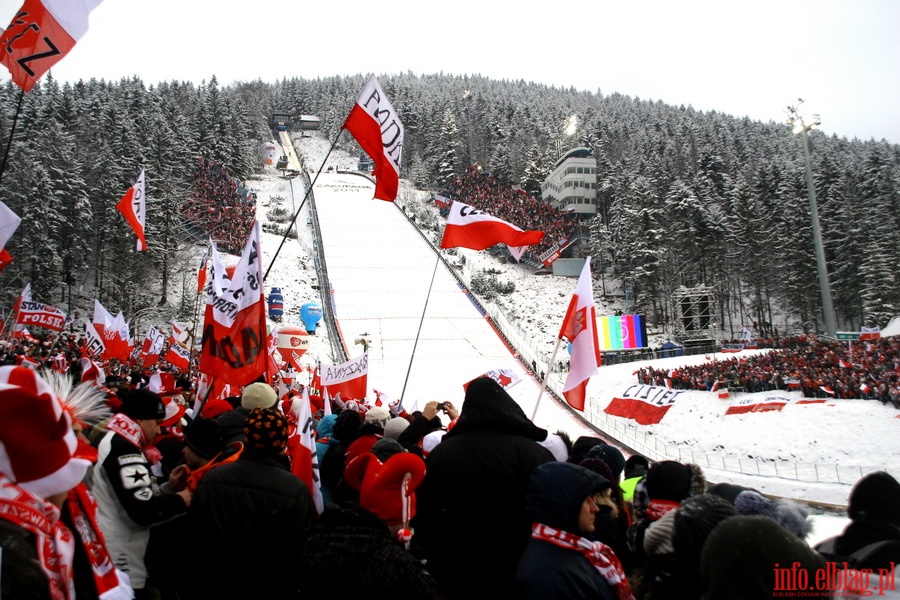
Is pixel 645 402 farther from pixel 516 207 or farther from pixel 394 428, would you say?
pixel 516 207

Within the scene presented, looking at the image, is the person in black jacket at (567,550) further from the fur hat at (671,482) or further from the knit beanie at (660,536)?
the fur hat at (671,482)

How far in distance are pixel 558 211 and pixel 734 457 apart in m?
43.6

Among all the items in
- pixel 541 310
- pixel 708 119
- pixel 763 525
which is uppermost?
pixel 708 119

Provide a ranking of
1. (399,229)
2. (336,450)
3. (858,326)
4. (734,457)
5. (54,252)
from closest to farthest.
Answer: (336,450) → (734,457) → (54,252) → (858,326) → (399,229)

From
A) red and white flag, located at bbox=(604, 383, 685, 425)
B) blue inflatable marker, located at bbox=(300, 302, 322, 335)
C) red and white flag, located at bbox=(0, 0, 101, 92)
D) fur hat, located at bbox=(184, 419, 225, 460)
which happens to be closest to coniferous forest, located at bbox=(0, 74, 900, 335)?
blue inflatable marker, located at bbox=(300, 302, 322, 335)

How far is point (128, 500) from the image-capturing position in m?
2.73

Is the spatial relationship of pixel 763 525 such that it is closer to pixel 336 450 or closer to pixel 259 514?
pixel 259 514

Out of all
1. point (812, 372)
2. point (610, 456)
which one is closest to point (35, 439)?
point (610, 456)

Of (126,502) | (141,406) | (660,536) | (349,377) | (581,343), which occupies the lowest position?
(660,536)

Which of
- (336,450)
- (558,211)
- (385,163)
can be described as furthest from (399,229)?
(336,450)

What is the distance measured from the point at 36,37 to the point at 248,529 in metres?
6.31

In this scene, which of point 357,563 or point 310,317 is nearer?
point 357,563

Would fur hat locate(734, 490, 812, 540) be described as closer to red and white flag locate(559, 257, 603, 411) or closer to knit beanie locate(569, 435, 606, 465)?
knit beanie locate(569, 435, 606, 465)

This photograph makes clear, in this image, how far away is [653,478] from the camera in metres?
3.19
